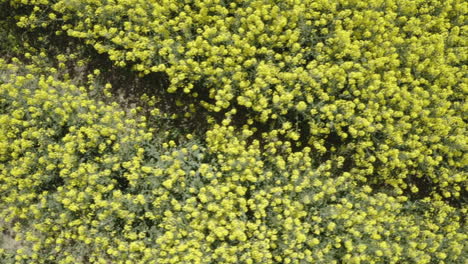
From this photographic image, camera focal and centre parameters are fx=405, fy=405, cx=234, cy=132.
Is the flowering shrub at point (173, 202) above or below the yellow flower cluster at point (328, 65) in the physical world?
below

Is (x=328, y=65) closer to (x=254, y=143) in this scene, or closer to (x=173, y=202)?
(x=254, y=143)

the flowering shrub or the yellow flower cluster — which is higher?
the yellow flower cluster

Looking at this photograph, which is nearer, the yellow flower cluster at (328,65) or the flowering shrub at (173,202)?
the flowering shrub at (173,202)

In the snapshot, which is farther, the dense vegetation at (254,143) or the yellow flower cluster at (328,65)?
the yellow flower cluster at (328,65)

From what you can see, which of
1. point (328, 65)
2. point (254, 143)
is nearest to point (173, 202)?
point (254, 143)

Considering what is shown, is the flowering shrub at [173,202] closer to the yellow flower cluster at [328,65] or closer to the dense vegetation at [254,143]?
the dense vegetation at [254,143]

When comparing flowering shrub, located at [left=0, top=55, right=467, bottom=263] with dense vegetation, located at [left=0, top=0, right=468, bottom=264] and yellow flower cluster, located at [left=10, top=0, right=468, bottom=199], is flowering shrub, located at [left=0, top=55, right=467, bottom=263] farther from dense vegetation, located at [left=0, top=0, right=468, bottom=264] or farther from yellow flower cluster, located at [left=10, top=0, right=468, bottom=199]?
yellow flower cluster, located at [left=10, top=0, right=468, bottom=199]

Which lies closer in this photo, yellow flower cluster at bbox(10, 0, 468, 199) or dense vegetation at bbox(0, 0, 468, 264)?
dense vegetation at bbox(0, 0, 468, 264)

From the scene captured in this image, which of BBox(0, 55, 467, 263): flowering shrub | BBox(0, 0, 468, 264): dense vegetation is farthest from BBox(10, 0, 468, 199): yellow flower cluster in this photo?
BBox(0, 55, 467, 263): flowering shrub

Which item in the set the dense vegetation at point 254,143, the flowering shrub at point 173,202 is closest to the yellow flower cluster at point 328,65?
the dense vegetation at point 254,143
